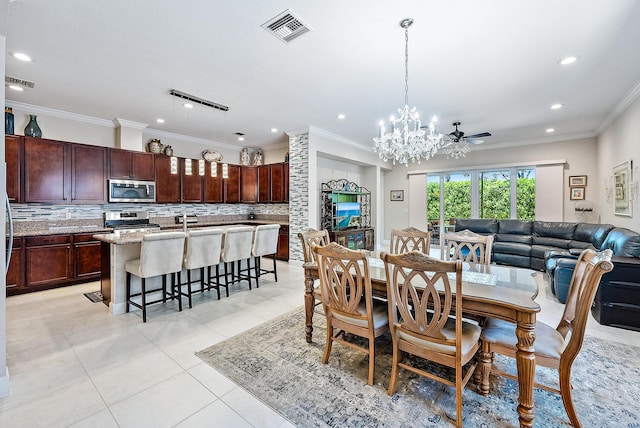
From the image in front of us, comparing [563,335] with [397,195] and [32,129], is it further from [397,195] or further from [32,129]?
[32,129]

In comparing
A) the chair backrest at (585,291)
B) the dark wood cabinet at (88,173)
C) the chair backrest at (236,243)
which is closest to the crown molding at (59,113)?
the dark wood cabinet at (88,173)

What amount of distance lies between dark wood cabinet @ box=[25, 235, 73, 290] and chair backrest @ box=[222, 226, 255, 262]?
101 inches

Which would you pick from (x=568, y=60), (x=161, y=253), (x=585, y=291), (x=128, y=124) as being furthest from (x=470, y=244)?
(x=128, y=124)

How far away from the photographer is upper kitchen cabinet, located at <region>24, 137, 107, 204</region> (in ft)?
14.2

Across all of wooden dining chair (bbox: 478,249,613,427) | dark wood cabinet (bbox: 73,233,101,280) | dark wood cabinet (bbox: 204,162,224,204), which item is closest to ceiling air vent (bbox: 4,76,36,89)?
dark wood cabinet (bbox: 73,233,101,280)

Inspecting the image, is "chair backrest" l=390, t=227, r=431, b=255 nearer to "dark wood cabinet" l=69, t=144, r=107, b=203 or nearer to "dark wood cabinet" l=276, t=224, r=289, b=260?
"dark wood cabinet" l=276, t=224, r=289, b=260

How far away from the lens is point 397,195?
8711 millimetres

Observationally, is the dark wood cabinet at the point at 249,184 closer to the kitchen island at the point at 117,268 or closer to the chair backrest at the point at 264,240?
the chair backrest at the point at 264,240

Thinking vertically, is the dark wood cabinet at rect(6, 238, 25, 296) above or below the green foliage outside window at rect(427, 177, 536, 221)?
below

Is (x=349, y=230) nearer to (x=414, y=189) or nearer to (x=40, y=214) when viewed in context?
(x=414, y=189)

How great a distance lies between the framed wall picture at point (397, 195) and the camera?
862cm

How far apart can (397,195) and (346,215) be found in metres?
2.61

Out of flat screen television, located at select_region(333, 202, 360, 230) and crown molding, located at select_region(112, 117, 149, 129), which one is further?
flat screen television, located at select_region(333, 202, 360, 230)

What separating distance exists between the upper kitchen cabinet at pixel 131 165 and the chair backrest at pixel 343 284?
4.81 metres
